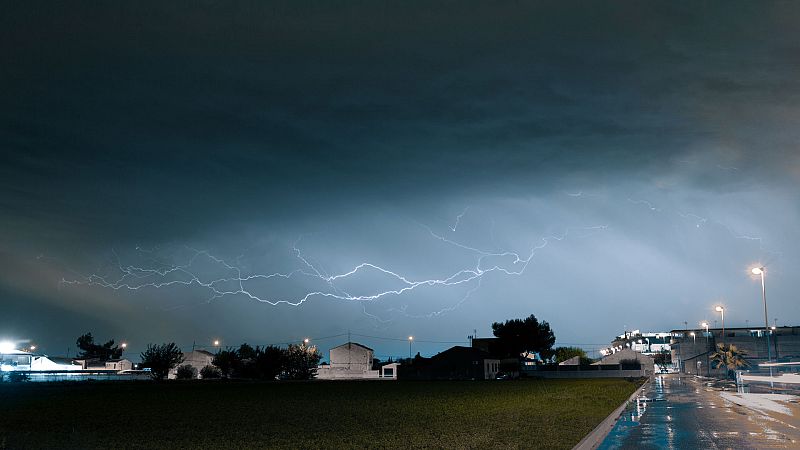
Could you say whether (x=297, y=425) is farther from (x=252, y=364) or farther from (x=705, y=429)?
(x=252, y=364)

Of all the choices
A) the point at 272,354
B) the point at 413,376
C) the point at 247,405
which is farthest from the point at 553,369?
the point at 247,405

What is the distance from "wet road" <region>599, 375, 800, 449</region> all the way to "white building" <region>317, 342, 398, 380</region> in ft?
278

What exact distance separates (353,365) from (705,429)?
93.6m

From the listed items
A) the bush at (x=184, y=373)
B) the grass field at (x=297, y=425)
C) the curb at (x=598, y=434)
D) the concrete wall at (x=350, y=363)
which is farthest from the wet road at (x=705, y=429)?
the concrete wall at (x=350, y=363)

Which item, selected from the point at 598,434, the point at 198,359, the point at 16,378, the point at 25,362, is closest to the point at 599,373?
the point at 198,359

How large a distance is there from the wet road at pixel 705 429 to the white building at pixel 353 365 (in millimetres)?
84754

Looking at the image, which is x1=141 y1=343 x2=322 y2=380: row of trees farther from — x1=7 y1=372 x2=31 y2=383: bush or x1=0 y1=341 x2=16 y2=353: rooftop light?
x1=0 y1=341 x2=16 y2=353: rooftop light

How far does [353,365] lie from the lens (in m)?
109

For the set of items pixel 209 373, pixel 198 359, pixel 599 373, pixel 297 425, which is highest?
pixel 297 425

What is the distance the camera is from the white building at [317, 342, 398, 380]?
10837 cm

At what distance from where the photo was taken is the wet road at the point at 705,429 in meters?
15.3

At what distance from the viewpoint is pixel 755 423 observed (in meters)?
19.7

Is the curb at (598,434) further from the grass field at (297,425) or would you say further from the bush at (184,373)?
the bush at (184,373)

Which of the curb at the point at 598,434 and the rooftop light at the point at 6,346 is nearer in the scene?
the curb at the point at 598,434
